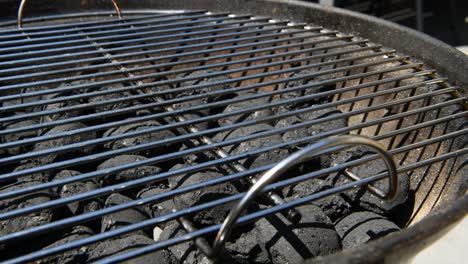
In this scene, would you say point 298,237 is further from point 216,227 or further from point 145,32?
point 145,32

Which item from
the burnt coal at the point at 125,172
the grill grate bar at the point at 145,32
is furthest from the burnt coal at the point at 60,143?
the grill grate bar at the point at 145,32

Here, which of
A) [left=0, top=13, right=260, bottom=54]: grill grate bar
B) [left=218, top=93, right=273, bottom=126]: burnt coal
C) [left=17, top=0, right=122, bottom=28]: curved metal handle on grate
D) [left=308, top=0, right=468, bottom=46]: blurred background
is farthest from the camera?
[left=308, top=0, right=468, bottom=46]: blurred background

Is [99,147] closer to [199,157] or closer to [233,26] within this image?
[199,157]

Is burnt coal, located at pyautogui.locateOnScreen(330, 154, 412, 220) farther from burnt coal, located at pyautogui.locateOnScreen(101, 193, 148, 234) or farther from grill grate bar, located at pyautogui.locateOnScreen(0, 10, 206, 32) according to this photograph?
grill grate bar, located at pyautogui.locateOnScreen(0, 10, 206, 32)

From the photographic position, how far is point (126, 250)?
88 cm

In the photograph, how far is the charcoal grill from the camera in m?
0.86

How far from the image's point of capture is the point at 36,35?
1.74 meters

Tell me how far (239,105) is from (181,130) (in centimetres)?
23

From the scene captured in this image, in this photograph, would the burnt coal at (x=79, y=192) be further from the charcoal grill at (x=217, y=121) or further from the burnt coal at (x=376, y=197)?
the burnt coal at (x=376, y=197)

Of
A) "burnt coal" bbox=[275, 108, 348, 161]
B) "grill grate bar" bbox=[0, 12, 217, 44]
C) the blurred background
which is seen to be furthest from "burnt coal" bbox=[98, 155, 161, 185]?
the blurred background

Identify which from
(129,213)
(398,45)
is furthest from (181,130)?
(398,45)

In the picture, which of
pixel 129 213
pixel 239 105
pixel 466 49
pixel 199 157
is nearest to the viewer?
pixel 129 213

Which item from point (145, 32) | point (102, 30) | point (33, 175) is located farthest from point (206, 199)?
point (102, 30)

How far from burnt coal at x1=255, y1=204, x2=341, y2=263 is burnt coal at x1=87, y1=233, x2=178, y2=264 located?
180 mm
